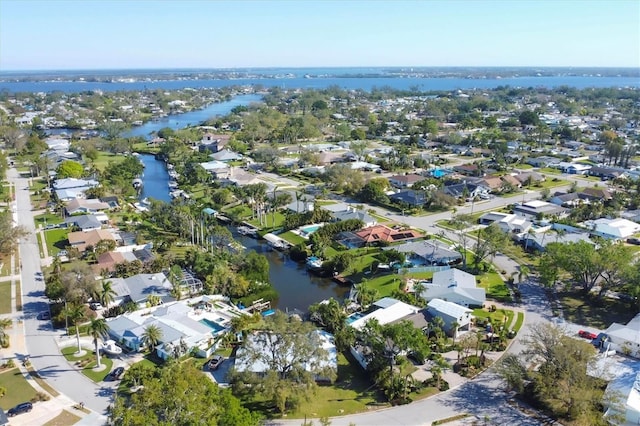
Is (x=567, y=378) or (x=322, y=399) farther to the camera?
(x=322, y=399)

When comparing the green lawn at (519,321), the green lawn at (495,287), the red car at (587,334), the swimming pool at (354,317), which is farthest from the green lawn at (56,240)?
the red car at (587,334)

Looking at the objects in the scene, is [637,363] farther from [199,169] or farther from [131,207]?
[199,169]

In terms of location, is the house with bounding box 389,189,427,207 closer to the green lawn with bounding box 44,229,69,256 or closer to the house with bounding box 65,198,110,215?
the house with bounding box 65,198,110,215

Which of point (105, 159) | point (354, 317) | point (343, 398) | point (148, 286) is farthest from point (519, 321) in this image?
point (105, 159)

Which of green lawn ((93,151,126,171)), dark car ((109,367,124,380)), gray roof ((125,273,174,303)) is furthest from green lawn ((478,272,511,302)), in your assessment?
green lawn ((93,151,126,171))

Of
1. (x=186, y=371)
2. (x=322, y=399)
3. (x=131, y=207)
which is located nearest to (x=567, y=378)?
(x=322, y=399)

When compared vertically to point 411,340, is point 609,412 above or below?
below

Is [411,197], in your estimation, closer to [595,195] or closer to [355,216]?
[355,216]

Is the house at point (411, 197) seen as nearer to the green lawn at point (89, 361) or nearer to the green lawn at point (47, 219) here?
the green lawn at point (47, 219)
